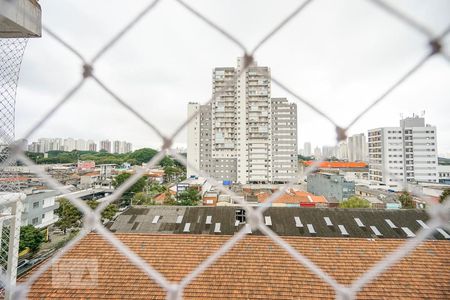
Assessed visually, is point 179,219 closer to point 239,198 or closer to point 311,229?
point 311,229

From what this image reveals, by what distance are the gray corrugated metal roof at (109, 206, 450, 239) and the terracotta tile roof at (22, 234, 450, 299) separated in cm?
320

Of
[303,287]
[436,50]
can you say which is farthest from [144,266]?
[303,287]

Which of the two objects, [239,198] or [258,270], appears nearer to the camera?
[239,198]

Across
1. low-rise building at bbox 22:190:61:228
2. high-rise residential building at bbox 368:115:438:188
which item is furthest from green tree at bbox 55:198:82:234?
high-rise residential building at bbox 368:115:438:188

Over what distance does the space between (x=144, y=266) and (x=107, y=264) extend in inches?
131

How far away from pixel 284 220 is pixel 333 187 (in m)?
8.75

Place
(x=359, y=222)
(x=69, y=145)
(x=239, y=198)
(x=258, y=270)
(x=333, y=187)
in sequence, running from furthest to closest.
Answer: (x=333, y=187), (x=69, y=145), (x=359, y=222), (x=258, y=270), (x=239, y=198)

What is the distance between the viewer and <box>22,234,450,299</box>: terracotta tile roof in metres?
2.68

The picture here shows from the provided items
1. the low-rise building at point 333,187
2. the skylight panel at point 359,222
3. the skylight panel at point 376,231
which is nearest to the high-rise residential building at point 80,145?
the skylight panel at point 359,222

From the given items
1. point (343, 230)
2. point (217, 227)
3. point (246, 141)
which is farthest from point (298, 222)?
point (246, 141)

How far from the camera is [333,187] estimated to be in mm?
14812

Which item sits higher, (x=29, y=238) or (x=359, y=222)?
(x=359, y=222)

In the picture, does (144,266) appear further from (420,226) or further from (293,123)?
(293,123)

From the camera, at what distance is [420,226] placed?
6969 millimetres
